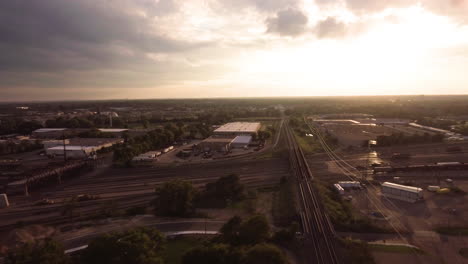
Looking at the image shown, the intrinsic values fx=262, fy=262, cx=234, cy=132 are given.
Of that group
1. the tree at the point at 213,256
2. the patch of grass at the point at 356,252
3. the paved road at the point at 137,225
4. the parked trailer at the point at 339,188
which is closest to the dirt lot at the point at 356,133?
the parked trailer at the point at 339,188

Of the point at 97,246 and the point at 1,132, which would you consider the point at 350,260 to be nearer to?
the point at 97,246

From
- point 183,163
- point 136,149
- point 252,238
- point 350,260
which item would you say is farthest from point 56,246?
point 136,149

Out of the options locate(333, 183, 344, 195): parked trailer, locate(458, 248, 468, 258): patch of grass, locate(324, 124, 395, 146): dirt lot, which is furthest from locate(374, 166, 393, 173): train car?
locate(324, 124, 395, 146): dirt lot

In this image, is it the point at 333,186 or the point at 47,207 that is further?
the point at 333,186

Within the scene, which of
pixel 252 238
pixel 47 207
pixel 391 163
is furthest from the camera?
pixel 391 163

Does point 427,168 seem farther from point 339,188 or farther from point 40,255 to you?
point 40,255

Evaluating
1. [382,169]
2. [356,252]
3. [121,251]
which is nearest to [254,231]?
[356,252]

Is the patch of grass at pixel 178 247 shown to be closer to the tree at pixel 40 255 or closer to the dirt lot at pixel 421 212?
the tree at pixel 40 255
